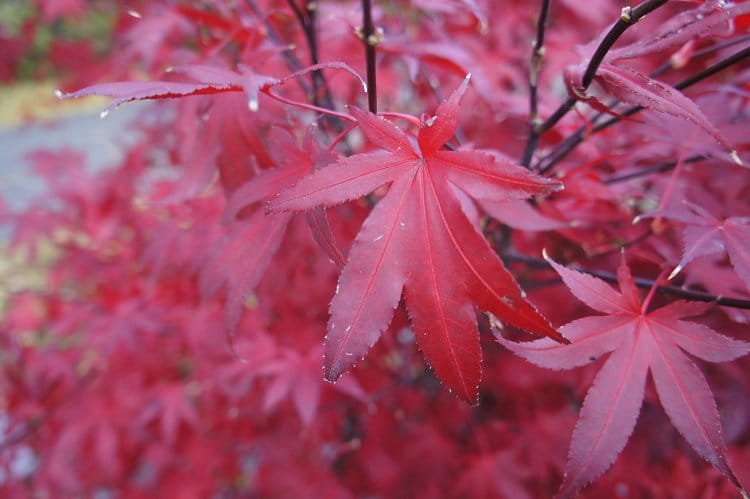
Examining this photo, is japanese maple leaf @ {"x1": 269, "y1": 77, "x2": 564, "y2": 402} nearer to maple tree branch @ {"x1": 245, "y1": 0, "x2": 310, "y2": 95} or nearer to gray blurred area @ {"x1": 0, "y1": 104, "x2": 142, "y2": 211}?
maple tree branch @ {"x1": 245, "y1": 0, "x2": 310, "y2": 95}

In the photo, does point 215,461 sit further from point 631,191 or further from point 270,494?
point 631,191

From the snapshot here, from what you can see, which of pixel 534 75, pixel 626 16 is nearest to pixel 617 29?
pixel 626 16

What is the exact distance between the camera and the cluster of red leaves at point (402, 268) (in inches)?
19.8

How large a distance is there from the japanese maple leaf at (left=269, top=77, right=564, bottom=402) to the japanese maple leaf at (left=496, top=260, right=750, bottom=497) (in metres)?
0.07

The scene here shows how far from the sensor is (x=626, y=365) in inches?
22.1

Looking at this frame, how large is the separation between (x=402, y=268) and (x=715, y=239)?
16.7 inches

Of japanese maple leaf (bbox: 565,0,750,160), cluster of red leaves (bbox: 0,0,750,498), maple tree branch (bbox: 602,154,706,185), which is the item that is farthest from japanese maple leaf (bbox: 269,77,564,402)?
maple tree branch (bbox: 602,154,706,185)

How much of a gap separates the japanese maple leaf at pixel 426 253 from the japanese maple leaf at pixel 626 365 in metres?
0.07

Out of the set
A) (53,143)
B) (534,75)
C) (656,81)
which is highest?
(656,81)

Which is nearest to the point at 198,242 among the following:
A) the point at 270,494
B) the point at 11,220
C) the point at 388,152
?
the point at 270,494

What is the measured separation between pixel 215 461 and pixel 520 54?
1.50m

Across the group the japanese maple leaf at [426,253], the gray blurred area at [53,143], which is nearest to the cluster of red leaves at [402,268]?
the japanese maple leaf at [426,253]

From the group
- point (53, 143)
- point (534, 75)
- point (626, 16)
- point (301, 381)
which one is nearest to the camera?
point (626, 16)

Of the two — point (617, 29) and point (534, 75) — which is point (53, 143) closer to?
point (534, 75)
